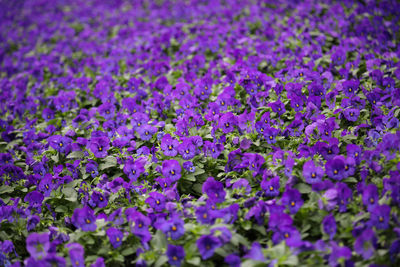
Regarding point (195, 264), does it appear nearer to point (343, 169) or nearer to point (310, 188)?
point (310, 188)

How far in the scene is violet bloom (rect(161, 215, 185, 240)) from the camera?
231 centimetres

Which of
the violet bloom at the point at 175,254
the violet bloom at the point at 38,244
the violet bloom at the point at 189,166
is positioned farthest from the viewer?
the violet bloom at the point at 189,166

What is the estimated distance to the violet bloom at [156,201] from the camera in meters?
2.61

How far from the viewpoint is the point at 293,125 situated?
10.2 ft

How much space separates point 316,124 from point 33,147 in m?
2.84

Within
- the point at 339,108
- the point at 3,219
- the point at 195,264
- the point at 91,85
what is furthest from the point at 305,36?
the point at 3,219

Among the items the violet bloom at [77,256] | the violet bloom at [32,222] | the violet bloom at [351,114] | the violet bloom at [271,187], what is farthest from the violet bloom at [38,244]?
the violet bloom at [351,114]

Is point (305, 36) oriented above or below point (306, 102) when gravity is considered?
above

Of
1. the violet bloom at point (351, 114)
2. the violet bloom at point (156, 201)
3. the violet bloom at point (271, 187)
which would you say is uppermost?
the violet bloom at point (351, 114)

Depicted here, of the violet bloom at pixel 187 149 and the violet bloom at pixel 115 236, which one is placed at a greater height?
the violet bloom at pixel 187 149

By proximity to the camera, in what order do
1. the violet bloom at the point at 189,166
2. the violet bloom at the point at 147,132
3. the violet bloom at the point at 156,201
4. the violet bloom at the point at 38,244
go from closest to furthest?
the violet bloom at the point at 38,244 < the violet bloom at the point at 156,201 < the violet bloom at the point at 189,166 < the violet bloom at the point at 147,132

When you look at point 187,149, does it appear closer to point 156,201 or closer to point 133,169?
point 133,169

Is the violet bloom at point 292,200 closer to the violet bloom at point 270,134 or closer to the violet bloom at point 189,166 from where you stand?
the violet bloom at point 270,134

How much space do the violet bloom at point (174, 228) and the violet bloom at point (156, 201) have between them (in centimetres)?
29
